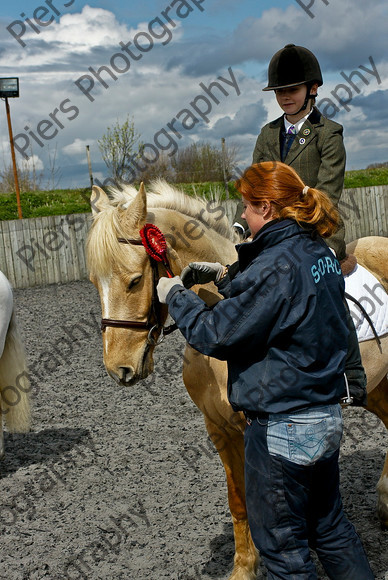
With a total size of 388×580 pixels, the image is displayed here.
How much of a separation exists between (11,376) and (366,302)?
9.48 feet

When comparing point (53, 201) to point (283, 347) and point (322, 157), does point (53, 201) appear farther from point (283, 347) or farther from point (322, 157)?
point (283, 347)

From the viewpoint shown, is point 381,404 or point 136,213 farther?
point 381,404

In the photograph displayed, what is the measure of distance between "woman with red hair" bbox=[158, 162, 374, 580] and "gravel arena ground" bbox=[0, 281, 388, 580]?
1.12m

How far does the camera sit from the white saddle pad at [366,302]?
8.75ft

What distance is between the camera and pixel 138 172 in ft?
44.2

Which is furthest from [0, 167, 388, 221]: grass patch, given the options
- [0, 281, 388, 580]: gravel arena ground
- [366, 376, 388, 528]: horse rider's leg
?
[366, 376, 388, 528]: horse rider's leg

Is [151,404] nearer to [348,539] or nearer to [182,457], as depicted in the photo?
[182,457]

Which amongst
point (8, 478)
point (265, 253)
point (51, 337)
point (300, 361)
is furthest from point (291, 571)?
point (51, 337)

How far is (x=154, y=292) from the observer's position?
2.17 m

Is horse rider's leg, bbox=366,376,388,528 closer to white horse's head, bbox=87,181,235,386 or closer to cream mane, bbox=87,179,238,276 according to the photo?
cream mane, bbox=87,179,238,276

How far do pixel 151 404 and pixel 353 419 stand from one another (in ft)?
6.10

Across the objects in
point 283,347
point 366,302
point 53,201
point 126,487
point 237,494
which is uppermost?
point 53,201

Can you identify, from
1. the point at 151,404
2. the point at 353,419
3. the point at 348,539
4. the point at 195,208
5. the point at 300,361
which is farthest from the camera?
the point at 151,404

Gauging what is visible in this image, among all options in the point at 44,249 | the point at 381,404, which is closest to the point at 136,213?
the point at 381,404
